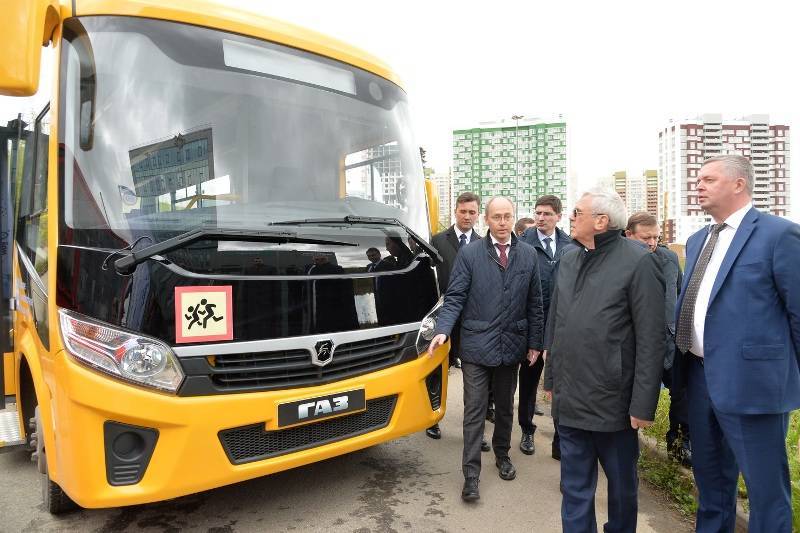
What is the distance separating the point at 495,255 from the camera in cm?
386

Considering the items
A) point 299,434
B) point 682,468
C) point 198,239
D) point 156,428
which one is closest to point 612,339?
point 299,434

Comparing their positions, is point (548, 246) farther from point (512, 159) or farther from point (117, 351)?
point (512, 159)

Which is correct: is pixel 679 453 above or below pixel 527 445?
above

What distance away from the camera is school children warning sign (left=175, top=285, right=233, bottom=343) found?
103 inches

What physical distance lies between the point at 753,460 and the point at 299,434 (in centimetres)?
212

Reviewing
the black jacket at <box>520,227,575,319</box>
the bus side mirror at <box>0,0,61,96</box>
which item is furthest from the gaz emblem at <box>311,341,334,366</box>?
the black jacket at <box>520,227,575,319</box>

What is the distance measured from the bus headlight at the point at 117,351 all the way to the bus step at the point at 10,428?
4.37ft

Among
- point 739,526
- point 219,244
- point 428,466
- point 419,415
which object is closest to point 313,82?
point 219,244

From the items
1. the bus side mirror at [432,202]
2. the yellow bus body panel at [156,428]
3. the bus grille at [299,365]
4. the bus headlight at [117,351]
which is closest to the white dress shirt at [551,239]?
the bus side mirror at [432,202]

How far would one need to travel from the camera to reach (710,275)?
2670mm

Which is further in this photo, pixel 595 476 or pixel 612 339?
Answer: pixel 595 476

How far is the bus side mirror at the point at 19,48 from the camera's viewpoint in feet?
7.45

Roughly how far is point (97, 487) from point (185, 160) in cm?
157

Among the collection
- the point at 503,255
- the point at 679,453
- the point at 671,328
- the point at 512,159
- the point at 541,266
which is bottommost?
the point at 679,453
